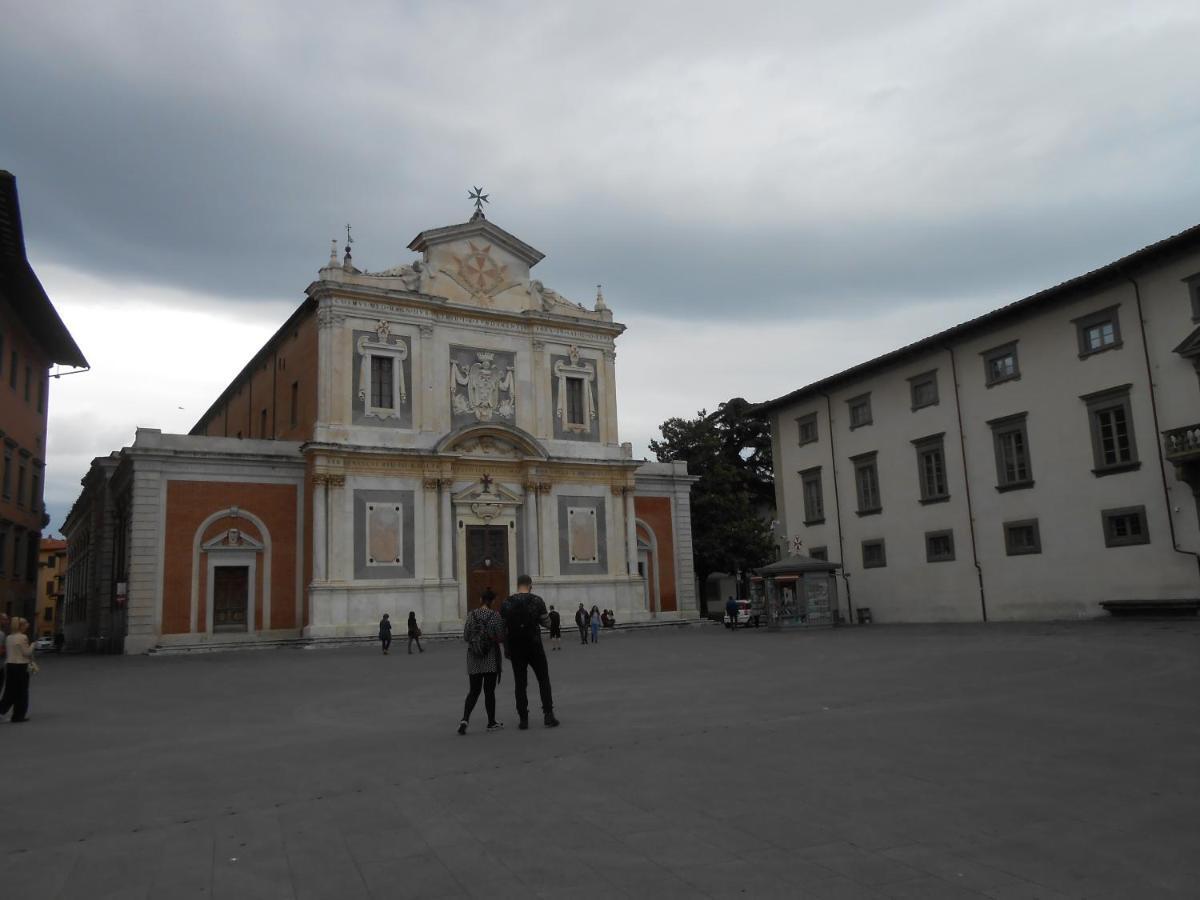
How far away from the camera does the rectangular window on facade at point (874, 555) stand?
124 ft

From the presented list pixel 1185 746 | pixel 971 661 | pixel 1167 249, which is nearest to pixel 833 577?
pixel 1167 249

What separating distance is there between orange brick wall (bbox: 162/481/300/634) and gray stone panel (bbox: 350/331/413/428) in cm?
392

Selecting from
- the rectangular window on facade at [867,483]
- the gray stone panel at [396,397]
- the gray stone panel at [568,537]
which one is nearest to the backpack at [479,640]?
the gray stone panel at [396,397]

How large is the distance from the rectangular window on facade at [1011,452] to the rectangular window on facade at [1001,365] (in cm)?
138

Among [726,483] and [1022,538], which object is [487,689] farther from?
[726,483]

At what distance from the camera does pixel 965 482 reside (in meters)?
34.0

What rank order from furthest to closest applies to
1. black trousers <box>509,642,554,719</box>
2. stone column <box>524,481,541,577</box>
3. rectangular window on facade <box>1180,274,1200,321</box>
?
stone column <box>524,481,541,577</box> < rectangular window on facade <box>1180,274,1200,321</box> < black trousers <box>509,642,554,719</box>

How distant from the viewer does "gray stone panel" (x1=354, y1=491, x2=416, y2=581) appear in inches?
1414

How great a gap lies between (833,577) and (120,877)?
32207mm

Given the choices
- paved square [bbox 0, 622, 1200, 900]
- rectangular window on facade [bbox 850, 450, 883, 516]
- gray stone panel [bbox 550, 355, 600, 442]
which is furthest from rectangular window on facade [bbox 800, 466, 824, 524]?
paved square [bbox 0, 622, 1200, 900]

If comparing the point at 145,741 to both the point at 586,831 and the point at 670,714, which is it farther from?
the point at 586,831

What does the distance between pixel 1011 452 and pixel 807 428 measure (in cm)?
1147

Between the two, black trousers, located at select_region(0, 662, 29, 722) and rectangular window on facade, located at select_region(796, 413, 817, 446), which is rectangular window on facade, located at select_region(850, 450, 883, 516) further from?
black trousers, located at select_region(0, 662, 29, 722)

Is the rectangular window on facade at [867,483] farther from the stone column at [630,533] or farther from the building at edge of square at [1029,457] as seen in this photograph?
the stone column at [630,533]
